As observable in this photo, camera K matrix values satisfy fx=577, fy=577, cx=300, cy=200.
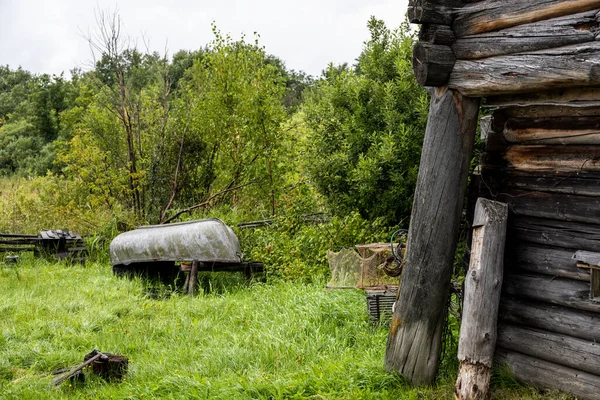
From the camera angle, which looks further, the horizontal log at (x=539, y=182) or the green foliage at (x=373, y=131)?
the green foliage at (x=373, y=131)

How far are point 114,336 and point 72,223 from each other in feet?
26.7

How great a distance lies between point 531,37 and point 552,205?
138cm

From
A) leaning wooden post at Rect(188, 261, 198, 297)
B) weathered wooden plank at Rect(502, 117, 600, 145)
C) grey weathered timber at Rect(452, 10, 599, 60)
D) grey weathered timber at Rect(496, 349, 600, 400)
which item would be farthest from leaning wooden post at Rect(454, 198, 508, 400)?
leaning wooden post at Rect(188, 261, 198, 297)

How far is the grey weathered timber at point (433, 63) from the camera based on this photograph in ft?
16.2

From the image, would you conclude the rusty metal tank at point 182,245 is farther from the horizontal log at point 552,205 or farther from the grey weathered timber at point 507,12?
the grey weathered timber at point 507,12

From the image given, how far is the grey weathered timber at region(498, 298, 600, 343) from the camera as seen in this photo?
4582mm

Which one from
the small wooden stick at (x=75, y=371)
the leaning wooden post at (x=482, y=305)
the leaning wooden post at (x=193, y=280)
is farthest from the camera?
the leaning wooden post at (x=193, y=280)

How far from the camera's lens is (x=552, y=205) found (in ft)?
15.8

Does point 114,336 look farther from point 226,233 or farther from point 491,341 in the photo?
point 491,341

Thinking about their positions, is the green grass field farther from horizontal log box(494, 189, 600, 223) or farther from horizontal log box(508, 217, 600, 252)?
horizontal log box(494, 189, 600, 223)

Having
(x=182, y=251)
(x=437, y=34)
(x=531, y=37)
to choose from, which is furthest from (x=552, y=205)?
(x=182, y=251)

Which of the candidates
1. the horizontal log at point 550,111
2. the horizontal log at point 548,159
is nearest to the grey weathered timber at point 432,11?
the horizontal log at point 550,111

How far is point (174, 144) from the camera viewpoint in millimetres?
15539

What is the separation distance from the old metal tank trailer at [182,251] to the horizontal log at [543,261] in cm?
638
